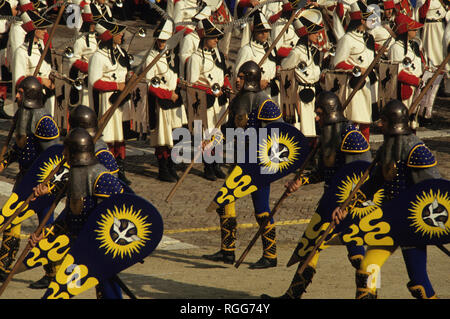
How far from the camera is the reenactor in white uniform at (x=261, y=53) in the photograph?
48.2ft

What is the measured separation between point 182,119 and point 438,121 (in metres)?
6.12

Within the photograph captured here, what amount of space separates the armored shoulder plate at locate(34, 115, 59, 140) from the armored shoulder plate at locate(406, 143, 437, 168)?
3.57 metres

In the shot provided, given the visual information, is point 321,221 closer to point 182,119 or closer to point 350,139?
point 350,139

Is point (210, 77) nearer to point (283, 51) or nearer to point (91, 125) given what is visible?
point (283, 51)

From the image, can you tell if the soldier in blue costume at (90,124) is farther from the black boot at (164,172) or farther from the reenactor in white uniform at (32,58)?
the reenactor in white uniform at (32,58)

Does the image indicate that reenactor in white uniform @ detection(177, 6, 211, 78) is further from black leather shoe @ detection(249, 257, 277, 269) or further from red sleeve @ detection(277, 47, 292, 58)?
black leather shoe @ detection(249, 257, 277, 269)

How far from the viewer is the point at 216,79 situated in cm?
1455

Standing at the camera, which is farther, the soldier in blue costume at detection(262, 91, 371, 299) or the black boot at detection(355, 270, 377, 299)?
the soldier in blue costume at detection(262, 91, 371, 299)

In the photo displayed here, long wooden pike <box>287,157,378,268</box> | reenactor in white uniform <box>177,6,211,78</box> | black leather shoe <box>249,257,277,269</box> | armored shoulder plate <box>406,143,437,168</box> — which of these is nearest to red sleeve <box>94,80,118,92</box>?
reenactor in white uniform <box>177,6,211,78</box>

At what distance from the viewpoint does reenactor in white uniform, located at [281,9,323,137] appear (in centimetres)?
1497

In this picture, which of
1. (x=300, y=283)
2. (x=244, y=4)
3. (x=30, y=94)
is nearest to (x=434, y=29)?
(x=244, y=4)

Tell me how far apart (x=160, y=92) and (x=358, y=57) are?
3.03 metres

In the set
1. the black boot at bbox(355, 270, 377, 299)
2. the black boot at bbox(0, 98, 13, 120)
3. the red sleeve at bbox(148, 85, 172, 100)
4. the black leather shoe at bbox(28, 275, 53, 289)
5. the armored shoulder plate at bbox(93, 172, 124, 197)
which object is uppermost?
the red sleeve at bbox(148, 85, 172, 100)

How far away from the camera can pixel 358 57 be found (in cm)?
1486
